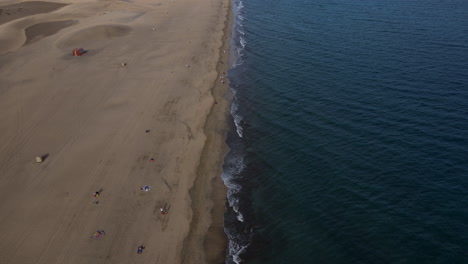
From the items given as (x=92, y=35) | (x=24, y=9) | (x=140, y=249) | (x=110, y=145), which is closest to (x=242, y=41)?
(x=92, y=35)

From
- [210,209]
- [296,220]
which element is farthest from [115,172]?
[296,220]

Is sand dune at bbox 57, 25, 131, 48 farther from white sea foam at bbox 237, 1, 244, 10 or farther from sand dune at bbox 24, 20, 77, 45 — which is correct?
white sea foam at bbox 237, 1, 244, 10

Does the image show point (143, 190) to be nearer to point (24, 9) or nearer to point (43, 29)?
A: point (43, 29)

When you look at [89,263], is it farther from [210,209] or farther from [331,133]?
[331,133]

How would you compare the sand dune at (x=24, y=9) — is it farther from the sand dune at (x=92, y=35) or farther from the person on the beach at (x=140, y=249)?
the person on the beach at (x=140, y=249)

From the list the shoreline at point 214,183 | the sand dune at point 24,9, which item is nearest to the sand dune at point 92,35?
the sand dune at point 24,9
